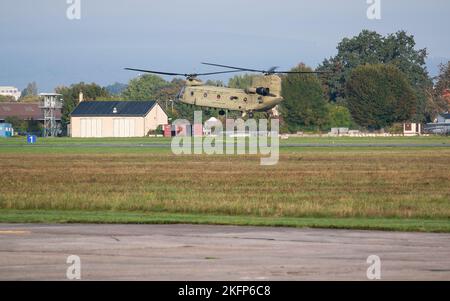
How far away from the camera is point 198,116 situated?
571 feet

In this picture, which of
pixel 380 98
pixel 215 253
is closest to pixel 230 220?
pixel 215 253

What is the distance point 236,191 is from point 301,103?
411 feet

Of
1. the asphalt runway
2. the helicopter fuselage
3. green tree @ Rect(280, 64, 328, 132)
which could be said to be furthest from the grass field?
green tree @ Rect(280, 64, 328, 132)

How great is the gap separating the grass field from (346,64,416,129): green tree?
321 ft

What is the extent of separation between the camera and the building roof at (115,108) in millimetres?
167375

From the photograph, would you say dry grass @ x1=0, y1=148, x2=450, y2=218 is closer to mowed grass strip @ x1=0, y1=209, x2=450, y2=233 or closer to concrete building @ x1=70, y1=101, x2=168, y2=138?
mowed grass strip @ x1=0, y1=209, x2=450, y2=233

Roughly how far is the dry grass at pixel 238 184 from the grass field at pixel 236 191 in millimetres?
51

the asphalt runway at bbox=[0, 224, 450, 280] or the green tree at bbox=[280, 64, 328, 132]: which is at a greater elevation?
the green tree at bbox=[280, 64, 328, 132]

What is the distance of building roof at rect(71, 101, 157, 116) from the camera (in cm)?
16738

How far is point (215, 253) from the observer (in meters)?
22.0

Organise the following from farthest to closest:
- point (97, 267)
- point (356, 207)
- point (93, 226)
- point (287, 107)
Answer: point (287, 107), point (356, 207), point (93, 226), point (97, 267)

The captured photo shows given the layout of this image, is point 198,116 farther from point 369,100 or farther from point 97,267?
point 97,267
